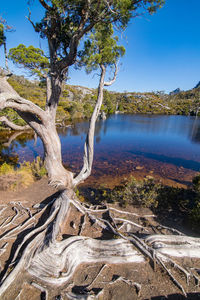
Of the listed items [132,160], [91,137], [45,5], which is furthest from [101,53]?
[132,160]

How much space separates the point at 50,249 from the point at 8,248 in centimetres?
120

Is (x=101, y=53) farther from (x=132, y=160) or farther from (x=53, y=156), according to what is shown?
(x=132, y=160)

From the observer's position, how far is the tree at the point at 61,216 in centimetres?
292

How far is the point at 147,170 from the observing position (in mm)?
12844

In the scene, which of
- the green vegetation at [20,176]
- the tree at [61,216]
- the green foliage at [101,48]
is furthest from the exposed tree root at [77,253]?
the green foliage at [101,48]

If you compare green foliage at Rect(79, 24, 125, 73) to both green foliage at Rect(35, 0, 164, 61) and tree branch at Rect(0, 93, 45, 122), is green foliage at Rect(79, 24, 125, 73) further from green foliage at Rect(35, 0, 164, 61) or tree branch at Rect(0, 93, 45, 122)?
tree branch at Rect(0, 93, 45, 122)

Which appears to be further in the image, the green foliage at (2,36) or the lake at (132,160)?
the lake at (132,160)

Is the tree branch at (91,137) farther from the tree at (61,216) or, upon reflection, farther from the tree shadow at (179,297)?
the tree shadow at (179,297)

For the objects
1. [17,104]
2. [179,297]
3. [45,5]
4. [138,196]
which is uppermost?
[45,5]

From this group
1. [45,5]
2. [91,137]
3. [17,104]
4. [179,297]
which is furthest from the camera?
[91,137]

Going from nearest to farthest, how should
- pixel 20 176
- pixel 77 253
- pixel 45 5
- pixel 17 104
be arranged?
pixel 77 253 < pixel 17 104 < pixel 45 5 < pixel 20 176

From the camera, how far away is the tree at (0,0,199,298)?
292 cm

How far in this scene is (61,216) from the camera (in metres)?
4.20

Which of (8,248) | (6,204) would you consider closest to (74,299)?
(8,248)
